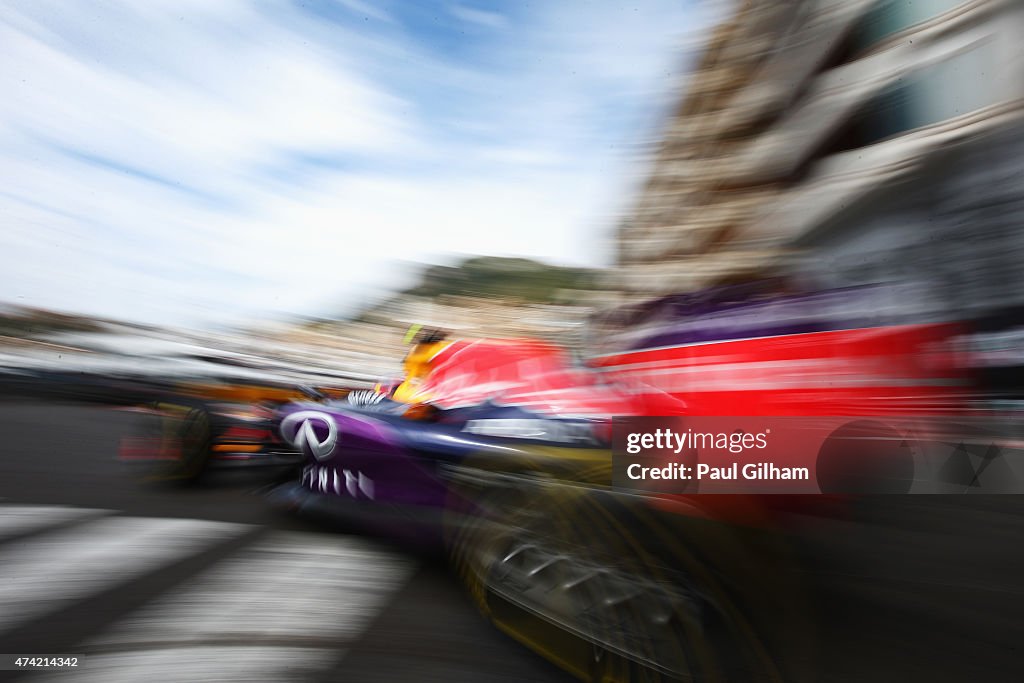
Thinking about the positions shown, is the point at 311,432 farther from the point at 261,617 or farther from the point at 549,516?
the point at 549,516

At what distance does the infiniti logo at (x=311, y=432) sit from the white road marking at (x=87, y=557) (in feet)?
1.56

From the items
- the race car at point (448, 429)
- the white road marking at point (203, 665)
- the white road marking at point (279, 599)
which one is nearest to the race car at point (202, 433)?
the race car at point (448, 429)

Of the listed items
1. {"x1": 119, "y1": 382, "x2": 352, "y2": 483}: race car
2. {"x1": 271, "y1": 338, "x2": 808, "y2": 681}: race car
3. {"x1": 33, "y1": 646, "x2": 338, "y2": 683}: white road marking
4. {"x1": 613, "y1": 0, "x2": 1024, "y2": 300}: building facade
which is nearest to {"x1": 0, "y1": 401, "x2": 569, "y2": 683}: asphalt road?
{"x1": 33, "y1": 646, "x2": 338, "y2": 683}: white road marking

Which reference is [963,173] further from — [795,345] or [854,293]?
[795,345]

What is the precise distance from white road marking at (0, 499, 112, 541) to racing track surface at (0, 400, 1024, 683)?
0.01 meters

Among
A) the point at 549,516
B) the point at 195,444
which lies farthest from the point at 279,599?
the point at 195,444

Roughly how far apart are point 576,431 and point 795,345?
1.24 metres

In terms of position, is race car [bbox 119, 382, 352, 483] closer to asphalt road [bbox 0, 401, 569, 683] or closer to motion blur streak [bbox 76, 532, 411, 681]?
asphalt road [bbox 0, 401, 569, 683]

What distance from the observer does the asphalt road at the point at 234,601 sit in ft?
6.04

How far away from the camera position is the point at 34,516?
320cm

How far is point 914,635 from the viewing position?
2.12m

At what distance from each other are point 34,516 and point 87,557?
0.82 meters

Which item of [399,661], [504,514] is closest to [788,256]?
[504,514]

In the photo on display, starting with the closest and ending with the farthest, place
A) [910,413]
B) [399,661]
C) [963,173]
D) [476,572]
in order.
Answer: [399,661], [476,572], [910,413], [963,173]
